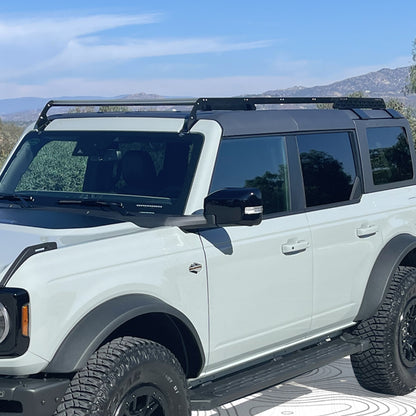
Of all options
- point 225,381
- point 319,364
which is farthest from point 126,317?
point 319,364

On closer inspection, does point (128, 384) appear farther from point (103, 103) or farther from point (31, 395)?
point (103, 103)

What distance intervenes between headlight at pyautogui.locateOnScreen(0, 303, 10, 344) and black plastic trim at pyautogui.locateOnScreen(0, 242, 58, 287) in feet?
0.34

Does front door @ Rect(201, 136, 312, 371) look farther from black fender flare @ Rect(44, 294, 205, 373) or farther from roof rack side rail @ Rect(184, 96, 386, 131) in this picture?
black fender flare @ Rect(44, 294, 205, 373)

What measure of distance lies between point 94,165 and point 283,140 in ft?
3.79

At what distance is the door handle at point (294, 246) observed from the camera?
4898 mm

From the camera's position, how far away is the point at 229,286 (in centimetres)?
447

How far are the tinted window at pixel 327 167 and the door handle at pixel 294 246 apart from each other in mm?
332

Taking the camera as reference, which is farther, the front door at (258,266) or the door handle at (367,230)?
the door handle at (367,230)

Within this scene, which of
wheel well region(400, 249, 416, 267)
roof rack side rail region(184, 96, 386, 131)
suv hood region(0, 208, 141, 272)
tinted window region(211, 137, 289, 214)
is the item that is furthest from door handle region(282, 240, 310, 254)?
wheel well region(400, 249, 416, 267)

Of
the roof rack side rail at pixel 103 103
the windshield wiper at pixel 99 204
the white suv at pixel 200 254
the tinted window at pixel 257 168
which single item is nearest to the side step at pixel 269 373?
the white suv at pixel 200 254

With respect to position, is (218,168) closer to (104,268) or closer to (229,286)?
(229,286)

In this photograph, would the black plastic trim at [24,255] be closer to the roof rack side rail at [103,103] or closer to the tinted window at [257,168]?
the tinted window at [257,168]

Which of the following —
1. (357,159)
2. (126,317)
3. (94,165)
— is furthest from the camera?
(357,159)

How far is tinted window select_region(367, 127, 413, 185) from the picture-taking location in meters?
6.10
